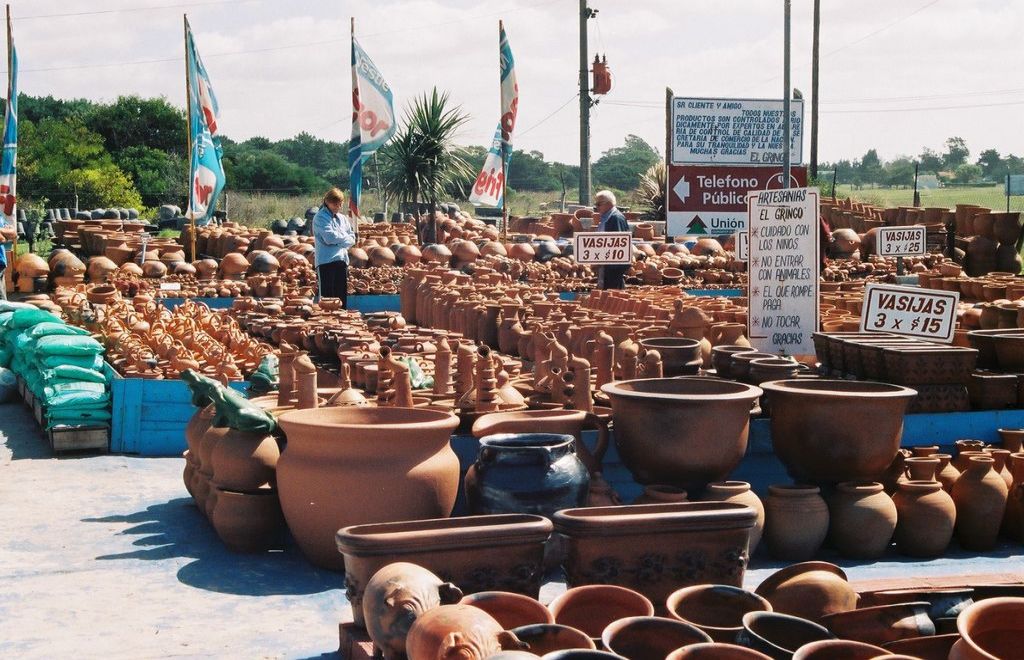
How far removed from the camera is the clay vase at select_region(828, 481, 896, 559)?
5.33 m

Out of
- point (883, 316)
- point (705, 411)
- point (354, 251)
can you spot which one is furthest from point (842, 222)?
point (705, 411)

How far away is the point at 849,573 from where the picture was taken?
516cm

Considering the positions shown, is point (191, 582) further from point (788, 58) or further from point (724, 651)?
point (788, 58)

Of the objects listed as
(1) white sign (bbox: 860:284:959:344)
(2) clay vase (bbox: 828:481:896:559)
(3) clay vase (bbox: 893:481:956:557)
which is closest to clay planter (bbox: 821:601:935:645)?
(2) clay vase (bbox: 828:481:896:559)

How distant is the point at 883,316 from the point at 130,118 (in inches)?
1889

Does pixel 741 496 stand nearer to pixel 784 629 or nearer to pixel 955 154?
pixel 784 629

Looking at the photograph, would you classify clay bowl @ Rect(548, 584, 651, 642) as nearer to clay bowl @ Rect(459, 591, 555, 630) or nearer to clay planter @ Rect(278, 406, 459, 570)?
clay bowl @ Rect(459, 591, 555, 630)

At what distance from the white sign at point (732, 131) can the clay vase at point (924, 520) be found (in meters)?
5.01

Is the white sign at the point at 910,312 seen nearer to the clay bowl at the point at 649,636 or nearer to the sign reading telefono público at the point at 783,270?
the sign reading telefono público at the point at 783,270

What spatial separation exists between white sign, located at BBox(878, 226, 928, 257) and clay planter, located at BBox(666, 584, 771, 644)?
747 cm

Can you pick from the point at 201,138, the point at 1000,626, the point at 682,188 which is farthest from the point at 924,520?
the point at 201,138

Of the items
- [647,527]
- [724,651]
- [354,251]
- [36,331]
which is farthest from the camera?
[354,251]

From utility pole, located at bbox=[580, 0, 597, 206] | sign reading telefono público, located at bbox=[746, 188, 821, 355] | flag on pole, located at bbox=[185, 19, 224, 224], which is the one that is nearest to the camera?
sign reading telefono público, located at bbox=[746, 188, 821, 355]

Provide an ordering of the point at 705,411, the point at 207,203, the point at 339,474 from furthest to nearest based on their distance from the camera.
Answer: the point at 207,203 < the point at 705,411 < the point at 339,474
